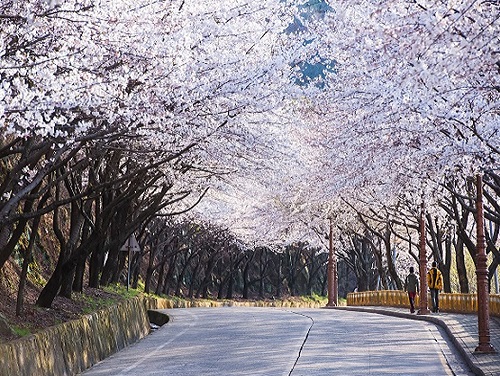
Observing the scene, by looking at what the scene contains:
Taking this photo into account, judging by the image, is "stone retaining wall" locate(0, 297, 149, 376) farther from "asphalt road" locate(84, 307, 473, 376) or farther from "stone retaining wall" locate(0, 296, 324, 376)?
"asphalt road" locate(84, 307, 473, 376)

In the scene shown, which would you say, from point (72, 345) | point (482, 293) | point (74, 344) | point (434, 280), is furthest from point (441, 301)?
point (72, 345)

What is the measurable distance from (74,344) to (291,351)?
166 inches

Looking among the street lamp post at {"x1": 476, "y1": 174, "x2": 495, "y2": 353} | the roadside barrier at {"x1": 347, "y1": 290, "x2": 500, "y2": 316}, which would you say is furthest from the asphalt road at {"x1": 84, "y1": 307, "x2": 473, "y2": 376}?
the roadside barrier at {"x1": 347, "y1": 290, "x2": 500, "y2": 316}

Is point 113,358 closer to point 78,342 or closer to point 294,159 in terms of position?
point 78,342

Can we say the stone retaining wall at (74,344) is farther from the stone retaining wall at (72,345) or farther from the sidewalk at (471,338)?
the sidewalk at (471,338)

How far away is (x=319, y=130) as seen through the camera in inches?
1261

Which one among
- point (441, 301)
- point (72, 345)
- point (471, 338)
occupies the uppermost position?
point (441, 301)

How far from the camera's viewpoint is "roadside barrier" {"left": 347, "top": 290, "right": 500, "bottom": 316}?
25.1m

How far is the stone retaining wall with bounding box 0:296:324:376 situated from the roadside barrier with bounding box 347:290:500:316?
9929mm

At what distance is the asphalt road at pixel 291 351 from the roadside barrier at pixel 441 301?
6.56 ft

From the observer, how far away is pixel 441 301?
33.3 meters

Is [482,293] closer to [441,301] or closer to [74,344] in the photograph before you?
[74,344]

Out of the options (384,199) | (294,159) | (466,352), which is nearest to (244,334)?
(294,159)

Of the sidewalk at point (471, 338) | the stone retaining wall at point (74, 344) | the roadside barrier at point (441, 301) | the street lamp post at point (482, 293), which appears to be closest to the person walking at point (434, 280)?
the roadside barrier at point (441, 301)
